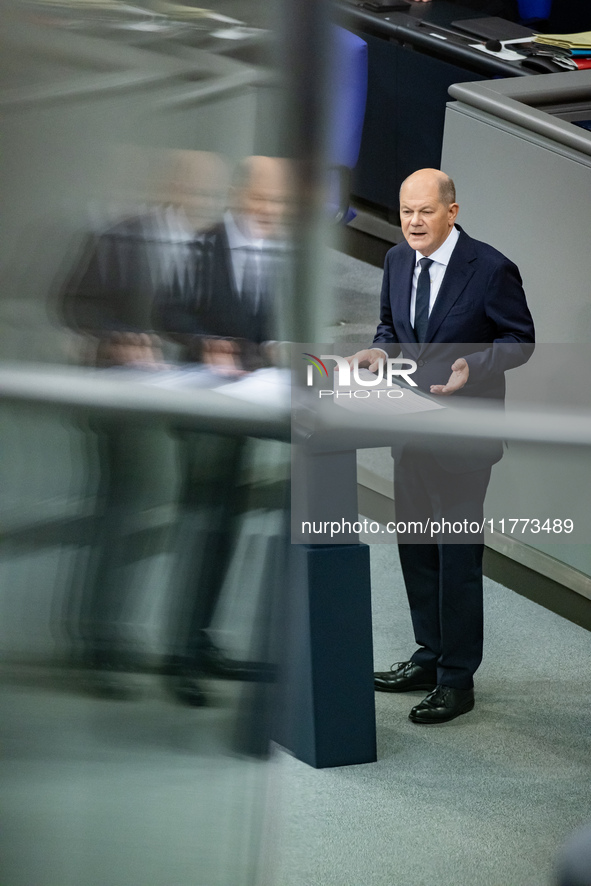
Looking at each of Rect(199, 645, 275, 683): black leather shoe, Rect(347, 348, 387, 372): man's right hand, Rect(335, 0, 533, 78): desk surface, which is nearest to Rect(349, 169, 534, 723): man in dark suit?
Rect(347, 348, 387, 372): man's right hand

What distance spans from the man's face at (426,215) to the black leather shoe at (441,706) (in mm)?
1151

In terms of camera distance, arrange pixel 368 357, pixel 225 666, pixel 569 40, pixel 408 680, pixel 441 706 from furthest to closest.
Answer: pixel 569 40 < pixel 408 680 < pixel 441 706 < pixel 368 357 < pixel 225 666

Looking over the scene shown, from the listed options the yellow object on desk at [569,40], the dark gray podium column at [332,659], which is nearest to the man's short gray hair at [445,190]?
the dark gray podium column at [332,659]

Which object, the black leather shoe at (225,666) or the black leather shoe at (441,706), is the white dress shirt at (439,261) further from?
the black leather shoe at (225,666)

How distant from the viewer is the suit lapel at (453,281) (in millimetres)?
2734

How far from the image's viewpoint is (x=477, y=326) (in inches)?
107

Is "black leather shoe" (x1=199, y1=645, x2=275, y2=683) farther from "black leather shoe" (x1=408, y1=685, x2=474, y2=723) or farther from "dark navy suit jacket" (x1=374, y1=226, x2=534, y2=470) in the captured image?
"black leather shoe" (x1=408, y1=685, x2=474, y2=723)

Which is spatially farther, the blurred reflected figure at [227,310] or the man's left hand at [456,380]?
the man's left hand at [456,380]

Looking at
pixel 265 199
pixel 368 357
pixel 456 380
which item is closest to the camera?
pixel 265 199

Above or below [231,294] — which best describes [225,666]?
below

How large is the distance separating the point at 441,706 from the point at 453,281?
3.63 feet

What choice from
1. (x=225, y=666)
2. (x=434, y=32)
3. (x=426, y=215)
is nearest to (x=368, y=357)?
(x=426, y=215)

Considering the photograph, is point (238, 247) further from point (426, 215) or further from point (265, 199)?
point (426, 215)

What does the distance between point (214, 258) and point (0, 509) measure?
0.72ft
